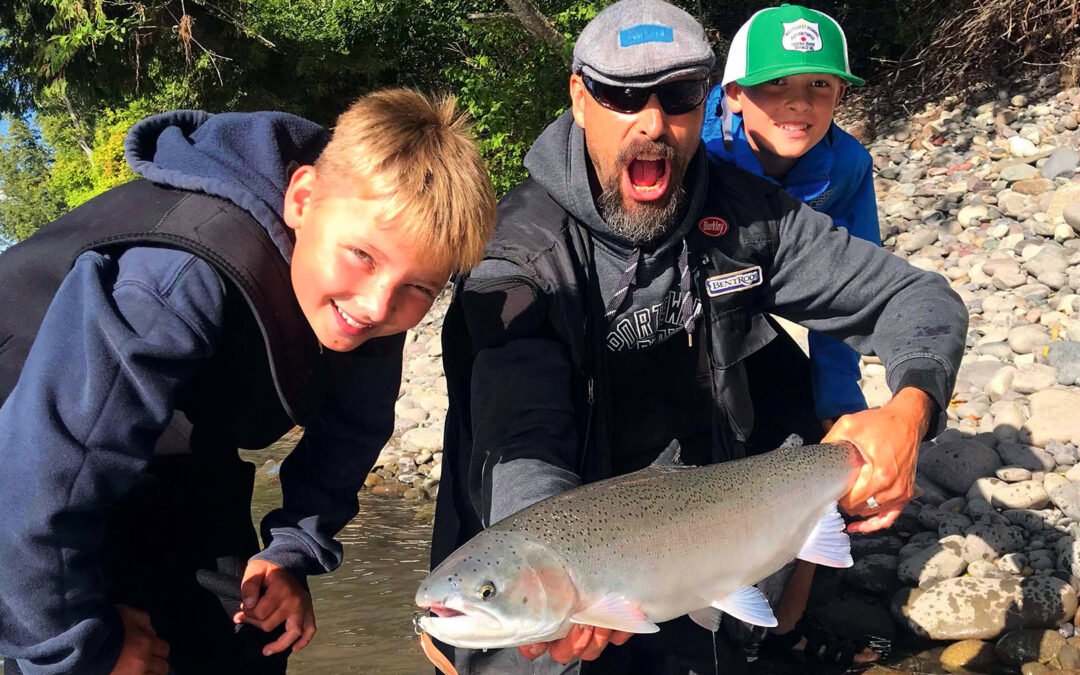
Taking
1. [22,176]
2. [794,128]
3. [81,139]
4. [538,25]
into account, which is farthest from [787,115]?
[22,176]

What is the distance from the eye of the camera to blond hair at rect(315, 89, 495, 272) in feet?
9.16

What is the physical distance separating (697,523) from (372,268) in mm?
1126

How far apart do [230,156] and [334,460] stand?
105 cm

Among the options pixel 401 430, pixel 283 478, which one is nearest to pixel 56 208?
pixel 401 430

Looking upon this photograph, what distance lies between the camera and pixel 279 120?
3.07 meters

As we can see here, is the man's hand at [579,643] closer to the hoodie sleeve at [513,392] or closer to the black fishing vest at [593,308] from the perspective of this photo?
the hoodie sleeve at [513,392]

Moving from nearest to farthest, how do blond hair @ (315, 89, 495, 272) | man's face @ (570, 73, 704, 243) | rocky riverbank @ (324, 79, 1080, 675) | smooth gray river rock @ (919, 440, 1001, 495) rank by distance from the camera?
1. blond hair @ (315, 89, 495, 272)
2. man's face @ (570, 73, 704, 243)
3. rocky riverbank @ (324, 79, 1080, 675)
4. smooth gray river rock @ (919, 440, 1001, 495)

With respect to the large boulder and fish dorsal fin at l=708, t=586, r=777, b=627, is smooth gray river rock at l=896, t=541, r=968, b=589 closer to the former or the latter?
the large boulder

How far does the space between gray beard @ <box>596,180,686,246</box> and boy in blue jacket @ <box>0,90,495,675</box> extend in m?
0.69

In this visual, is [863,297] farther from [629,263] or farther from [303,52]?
[303,52]

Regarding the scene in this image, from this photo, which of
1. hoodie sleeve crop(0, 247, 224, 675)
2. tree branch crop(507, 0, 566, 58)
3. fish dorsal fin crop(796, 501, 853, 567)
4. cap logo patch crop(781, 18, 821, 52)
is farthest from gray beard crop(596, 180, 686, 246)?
tree branch crop(507, 0, 566, 58)

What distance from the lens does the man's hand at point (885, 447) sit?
3172 millimetres

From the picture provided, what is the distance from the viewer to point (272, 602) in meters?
3.14

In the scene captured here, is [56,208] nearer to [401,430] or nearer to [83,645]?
[401,430]
